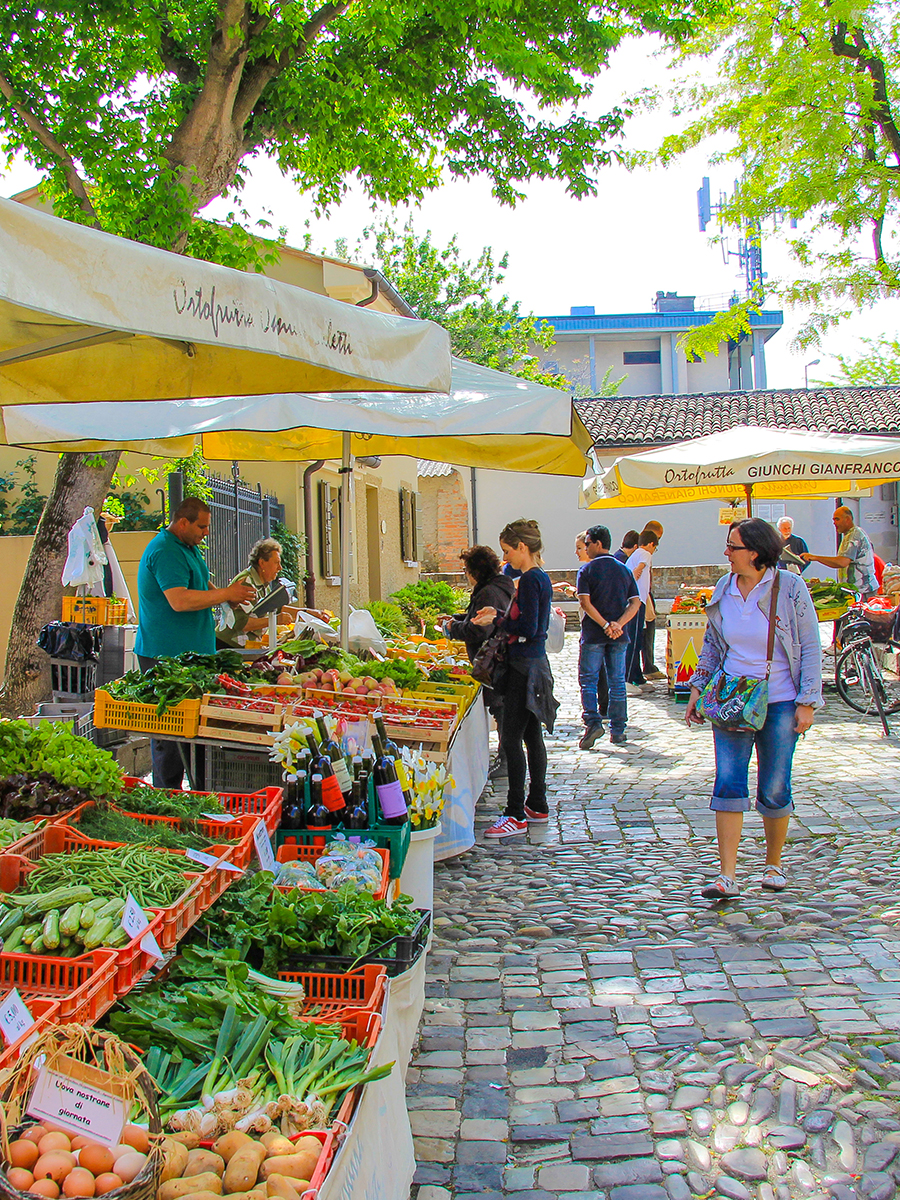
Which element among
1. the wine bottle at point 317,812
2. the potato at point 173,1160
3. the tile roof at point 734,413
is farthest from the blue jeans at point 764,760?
the tile roof at point 734,413

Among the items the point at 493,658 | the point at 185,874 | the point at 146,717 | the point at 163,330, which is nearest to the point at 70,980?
the point at 185,874

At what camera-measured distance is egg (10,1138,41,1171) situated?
1826 mm

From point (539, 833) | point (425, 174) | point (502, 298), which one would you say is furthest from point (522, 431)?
point (502, 298)

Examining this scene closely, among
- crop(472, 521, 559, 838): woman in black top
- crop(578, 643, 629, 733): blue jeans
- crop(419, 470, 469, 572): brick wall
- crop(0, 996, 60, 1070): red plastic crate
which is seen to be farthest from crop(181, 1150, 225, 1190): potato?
crop(419, 470, 469, 572): brick wall

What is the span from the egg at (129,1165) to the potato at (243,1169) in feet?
0.60

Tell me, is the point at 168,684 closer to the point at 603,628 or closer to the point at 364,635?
the point at 364,635

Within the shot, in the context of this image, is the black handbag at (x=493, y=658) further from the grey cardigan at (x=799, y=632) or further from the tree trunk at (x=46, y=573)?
the tree trunk at (x=46, y=573)

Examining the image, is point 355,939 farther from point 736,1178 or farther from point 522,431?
point 522,431

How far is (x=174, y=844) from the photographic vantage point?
357cm

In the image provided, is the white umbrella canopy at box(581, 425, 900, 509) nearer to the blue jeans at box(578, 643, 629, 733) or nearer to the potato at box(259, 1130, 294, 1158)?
the blue jeans at box(578, 643, 629, 733)

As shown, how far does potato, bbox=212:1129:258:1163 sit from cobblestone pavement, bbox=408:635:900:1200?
116cm

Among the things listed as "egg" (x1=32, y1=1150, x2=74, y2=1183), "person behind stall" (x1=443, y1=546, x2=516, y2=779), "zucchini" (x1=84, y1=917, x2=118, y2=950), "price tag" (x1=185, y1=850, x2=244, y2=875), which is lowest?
"egg" (x1=32, y1=1150, x2=74, y2=1183)

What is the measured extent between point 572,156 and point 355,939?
393 inches

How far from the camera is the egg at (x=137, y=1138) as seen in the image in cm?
192
